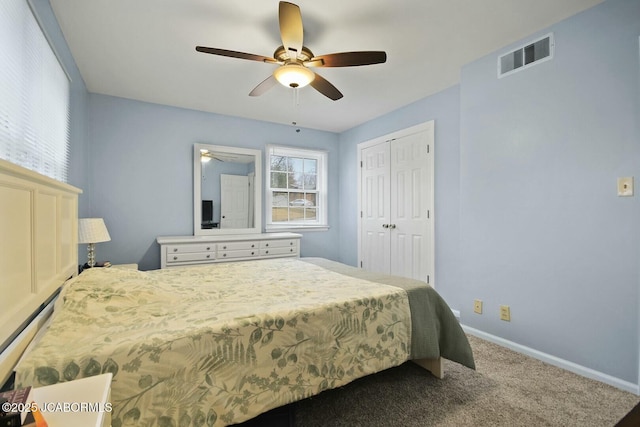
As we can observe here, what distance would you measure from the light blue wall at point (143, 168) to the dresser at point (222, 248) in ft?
0.97

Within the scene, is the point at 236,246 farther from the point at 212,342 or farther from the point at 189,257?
the point at 212,342

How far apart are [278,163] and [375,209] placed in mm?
1638

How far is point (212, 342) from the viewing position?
120 cm

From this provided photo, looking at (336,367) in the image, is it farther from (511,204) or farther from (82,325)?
(511,204)

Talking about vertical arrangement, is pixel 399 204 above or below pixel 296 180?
below

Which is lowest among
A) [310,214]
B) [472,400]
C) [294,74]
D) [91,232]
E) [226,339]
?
[472,400]

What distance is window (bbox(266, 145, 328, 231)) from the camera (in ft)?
14.7

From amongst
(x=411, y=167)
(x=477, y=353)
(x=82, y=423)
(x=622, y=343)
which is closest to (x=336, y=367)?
(x=82, y=423)

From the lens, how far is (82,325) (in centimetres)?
118

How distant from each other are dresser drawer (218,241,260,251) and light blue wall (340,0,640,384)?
2.45m

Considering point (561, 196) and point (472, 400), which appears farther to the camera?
point (561, 196)

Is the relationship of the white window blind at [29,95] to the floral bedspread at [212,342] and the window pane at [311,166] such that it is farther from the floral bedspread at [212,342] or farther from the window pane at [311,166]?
the window pane at [311,166]

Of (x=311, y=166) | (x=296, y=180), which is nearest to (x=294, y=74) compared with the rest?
(x=296, y=180)

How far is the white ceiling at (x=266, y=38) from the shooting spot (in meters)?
1.97
